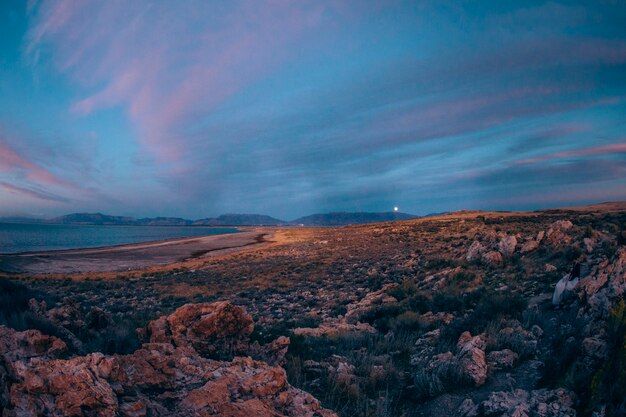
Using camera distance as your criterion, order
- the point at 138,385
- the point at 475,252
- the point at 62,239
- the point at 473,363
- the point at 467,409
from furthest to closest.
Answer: the point at 62,239
the point at 475,252
the point at 473,363
the point at 467,409
the point at 138,385

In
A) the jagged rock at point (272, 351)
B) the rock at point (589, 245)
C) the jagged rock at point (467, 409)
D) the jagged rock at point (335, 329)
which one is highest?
the rock at point (589, 245)

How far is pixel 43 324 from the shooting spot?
5.55 metres

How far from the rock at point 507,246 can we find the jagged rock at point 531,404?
13397mm

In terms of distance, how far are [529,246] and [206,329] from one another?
16256 millimetres

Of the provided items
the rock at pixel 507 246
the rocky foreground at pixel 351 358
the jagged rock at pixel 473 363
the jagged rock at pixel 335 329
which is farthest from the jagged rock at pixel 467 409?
the rock at pixel 507 246

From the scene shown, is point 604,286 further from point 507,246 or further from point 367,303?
point 507,246

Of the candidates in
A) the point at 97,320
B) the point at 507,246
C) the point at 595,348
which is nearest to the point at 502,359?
the point at 595,348

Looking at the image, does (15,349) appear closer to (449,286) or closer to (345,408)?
(345,408)

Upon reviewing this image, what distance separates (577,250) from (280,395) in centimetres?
1404

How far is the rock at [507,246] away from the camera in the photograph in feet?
51.9

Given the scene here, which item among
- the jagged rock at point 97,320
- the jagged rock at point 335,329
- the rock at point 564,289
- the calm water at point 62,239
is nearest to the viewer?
the jagged rock at point 97,320

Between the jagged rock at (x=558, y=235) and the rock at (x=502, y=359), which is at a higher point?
the jagged rock at (x=558, y=235)

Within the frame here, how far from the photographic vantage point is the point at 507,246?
16.1m

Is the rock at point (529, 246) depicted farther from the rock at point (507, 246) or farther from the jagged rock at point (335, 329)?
the jagged rock at point (335, 329)
